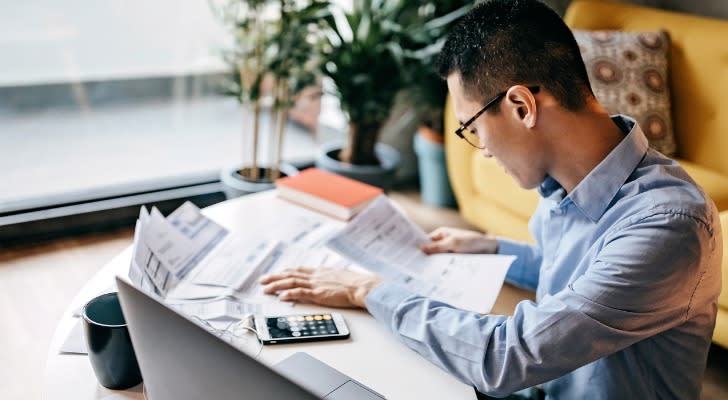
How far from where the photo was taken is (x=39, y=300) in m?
2.09

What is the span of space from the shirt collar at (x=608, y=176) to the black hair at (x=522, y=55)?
0.10 metres

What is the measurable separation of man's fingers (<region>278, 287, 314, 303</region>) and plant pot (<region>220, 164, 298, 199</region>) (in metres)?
1.41

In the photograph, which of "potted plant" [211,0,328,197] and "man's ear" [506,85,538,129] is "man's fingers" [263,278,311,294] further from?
"potted plant" [211,0,328,197]

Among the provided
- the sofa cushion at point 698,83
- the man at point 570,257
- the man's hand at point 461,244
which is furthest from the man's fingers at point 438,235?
the sofa cushion at point 698,83

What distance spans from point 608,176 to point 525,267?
379mm

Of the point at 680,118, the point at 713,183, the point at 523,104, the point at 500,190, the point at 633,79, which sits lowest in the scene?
the point at 500,190

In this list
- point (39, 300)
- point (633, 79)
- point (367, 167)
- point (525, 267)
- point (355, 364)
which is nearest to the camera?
point (355, 364)

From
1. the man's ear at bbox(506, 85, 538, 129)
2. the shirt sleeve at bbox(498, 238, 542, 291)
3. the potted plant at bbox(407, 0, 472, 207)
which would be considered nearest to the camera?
the man's ear at bbox(506, 85, 538, 129)

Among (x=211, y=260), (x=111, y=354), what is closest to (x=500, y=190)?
(x=211, y=260)

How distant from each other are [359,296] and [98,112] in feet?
6.40

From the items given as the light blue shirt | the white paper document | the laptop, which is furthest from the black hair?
the laptop

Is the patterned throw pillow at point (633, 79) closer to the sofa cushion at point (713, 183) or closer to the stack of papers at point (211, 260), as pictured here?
the sofa cushion at point (713, 183)

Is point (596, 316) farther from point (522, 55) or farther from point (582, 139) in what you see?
point (522, 55)

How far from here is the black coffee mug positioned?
35.0 inches
